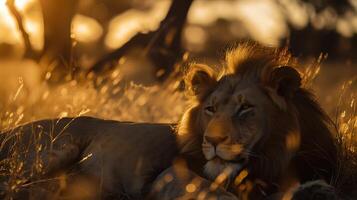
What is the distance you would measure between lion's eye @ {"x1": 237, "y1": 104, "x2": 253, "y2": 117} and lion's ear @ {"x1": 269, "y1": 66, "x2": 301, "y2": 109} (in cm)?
15

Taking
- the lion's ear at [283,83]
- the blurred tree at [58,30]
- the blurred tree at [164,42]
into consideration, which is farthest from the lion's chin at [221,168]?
the blurred tree at [58,30]

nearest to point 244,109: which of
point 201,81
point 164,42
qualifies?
point 201,81

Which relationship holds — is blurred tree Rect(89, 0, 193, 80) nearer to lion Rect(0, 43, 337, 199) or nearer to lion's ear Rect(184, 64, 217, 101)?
lion Rect(0, 43, 337, 199)

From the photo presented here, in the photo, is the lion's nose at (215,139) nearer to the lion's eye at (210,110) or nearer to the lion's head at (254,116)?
the lion's head at (254,116)

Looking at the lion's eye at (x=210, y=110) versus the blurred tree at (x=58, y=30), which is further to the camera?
the blurred tree at (x=58, y=30)

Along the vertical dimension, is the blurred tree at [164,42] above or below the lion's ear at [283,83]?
below

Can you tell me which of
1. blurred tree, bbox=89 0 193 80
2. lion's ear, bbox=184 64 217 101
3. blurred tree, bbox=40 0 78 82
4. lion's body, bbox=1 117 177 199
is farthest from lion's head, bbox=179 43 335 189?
blurred tree, bbox=40 0 78 82

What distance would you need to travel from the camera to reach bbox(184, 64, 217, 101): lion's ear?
5477 millimetres

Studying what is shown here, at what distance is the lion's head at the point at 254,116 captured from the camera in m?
4.98

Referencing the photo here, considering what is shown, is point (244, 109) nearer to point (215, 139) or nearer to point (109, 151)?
point (215, 139)

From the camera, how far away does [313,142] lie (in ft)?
17.4

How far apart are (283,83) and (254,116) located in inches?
11.4

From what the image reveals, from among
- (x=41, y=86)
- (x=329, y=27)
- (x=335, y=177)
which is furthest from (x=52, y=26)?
(x=329, y=27)

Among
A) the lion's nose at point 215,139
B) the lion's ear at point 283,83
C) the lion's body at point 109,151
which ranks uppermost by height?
the lion's ear at point 283,83
